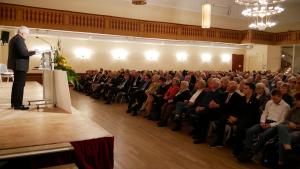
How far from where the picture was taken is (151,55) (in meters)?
15.3

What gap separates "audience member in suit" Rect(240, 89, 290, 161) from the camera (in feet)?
12.9

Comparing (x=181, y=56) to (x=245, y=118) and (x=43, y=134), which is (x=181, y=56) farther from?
(x=43, y=134)

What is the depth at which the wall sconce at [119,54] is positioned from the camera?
14375 millimetres

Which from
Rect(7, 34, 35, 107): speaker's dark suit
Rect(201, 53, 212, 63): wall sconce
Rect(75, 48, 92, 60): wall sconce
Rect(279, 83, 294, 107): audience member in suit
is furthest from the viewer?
Rect(201, 53, 212, 63): wall sconce

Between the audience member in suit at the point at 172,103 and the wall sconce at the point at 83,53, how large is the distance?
8.40 meters

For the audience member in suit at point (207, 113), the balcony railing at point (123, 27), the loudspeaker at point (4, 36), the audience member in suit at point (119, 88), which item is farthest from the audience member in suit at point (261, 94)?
the loudspeaker at point (4, 36)

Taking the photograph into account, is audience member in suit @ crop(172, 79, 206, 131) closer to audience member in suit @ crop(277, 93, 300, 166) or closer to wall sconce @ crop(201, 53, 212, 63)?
audience member in suit @ crop(277, 93, 300, 166)

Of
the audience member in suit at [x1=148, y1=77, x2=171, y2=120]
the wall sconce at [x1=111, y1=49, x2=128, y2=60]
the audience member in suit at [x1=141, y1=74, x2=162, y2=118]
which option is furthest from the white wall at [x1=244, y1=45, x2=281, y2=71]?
the audience member in suit at [x1=148, y1=77, x2=171, y2=120]

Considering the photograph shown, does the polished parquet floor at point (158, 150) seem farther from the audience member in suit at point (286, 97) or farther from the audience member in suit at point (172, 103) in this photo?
the audience member in suit at point (286, 97)

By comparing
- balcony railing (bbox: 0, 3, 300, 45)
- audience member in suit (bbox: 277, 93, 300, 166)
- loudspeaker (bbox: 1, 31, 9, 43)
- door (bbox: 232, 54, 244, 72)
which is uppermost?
balcony railing (bbox: 0, 3, 300, 45)

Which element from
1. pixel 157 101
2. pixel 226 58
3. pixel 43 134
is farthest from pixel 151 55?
pixel 43 134

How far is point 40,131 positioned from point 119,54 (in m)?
11.4

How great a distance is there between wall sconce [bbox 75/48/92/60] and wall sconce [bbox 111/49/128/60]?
1.25 metres

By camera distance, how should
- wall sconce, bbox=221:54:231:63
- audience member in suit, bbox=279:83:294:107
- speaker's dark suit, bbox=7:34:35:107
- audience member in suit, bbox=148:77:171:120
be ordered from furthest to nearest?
wall sconce, bbox=221:54:231:63 < audience member in suit, bbox=148:77:171:120 < audience member in suit, bbox=279:83:294:107 < speaker's dark suit, bbox=7:34:35:107
